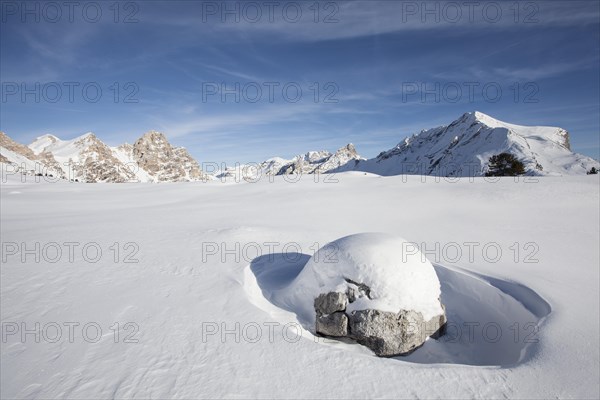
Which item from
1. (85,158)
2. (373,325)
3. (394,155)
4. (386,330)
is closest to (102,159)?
(85,158)

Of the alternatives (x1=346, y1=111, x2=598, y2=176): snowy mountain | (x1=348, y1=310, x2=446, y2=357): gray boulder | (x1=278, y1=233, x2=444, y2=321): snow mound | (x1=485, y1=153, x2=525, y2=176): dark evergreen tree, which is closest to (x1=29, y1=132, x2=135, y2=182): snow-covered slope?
(x1=346, y1=111, x2=598, y2=176): snowy mountain

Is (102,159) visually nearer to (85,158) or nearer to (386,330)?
(85,158)

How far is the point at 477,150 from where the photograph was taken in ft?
334

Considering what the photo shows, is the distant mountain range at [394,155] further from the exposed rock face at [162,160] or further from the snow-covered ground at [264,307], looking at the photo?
the snow-covered ground at [264,307]

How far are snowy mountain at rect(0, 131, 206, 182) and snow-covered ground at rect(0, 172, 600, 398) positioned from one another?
127 metres

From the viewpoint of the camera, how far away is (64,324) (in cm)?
477

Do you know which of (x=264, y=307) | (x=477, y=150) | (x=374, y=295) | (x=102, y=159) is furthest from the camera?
(x=102, y=159)

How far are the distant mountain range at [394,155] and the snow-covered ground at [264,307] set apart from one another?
148 ft

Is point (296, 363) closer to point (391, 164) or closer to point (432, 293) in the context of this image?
point (432, 293)

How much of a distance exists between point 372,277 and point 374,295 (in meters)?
0.29

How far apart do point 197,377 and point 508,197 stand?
50.1ft

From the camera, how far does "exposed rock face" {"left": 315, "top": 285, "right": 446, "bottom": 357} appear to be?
466 cm

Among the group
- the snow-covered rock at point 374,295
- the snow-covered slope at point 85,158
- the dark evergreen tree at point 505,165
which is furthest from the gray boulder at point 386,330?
the snow-covered slope at point 85,158

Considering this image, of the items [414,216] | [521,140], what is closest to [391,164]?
[521,140]
